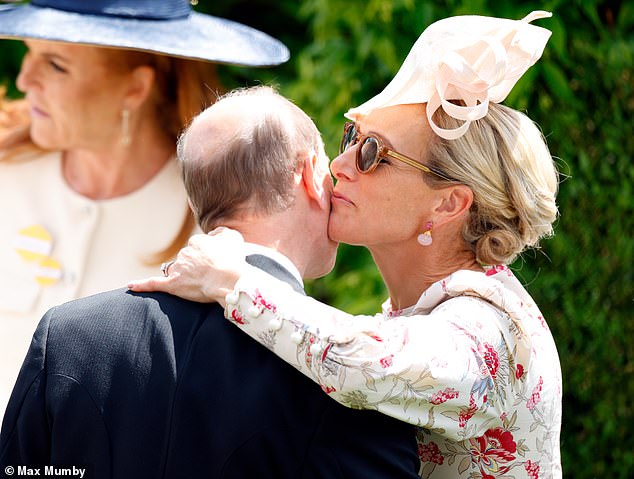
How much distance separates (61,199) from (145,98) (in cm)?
54

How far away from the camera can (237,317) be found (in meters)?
2.00

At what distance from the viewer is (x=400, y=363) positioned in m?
1.96

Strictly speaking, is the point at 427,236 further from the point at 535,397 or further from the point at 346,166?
the point at 535,397

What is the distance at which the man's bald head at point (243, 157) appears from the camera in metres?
2.14

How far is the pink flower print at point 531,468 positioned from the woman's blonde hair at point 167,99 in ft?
6.64

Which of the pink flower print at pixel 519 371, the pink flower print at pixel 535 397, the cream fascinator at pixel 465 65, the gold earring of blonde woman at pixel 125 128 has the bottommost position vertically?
the gold earring of blonde woman at pixel 125 128

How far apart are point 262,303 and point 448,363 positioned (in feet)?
1.30

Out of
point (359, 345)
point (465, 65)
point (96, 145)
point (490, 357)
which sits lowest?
point (96, 145)

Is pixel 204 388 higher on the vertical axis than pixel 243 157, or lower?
lower

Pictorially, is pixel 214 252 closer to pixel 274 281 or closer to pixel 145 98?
pixel 274 281

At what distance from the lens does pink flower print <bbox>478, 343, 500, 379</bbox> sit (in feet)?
6.88

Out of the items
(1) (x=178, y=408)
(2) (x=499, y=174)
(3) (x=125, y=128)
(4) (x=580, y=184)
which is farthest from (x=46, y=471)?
(4) (x=580, y=184)

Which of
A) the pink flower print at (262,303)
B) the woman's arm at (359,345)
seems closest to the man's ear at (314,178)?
the woman's arm at (359,345)

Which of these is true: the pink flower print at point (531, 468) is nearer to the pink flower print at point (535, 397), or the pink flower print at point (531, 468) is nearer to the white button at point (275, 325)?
the pink flower print at point (535, 397)
